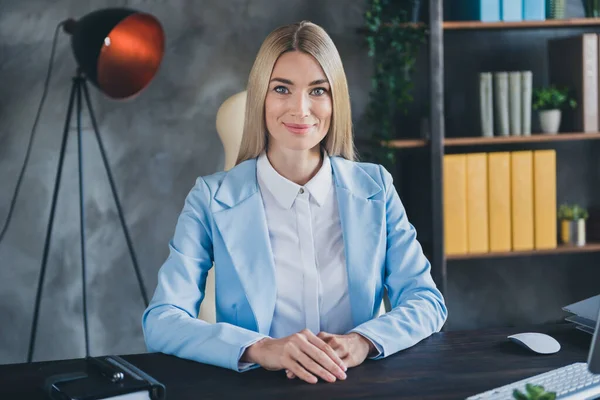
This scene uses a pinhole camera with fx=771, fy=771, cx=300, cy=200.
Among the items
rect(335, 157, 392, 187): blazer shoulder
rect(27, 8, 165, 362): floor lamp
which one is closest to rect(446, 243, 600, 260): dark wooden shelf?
rect(335, 157, 392, 187): blazer shoulder

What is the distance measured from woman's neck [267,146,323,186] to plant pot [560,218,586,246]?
72.2 inches

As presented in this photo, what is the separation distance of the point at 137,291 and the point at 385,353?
202 cm

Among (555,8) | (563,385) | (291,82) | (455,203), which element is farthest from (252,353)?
(555,8)

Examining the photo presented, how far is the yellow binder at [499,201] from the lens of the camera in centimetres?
319

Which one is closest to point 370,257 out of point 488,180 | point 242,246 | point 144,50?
point 242,246

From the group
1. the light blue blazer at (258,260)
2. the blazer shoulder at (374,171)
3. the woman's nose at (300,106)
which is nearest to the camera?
the light blue blazer at (258,260)

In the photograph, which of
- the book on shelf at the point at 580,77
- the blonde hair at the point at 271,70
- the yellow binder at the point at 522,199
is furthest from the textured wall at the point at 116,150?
the blonde hair at the point at 271,70

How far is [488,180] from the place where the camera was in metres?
3.21

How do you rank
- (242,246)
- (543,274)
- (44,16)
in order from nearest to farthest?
1. (242,246)
2. (44,16)
3. (543,274)

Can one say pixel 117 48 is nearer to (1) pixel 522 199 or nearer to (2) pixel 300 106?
(2) pixel 300 106

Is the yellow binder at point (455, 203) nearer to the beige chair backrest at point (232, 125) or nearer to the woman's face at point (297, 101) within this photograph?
the beige chair backrest at point (232, 125)

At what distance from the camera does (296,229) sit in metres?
1.85

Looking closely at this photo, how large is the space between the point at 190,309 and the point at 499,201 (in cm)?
186

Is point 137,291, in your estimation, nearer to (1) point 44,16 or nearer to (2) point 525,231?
(1) point 44,16
